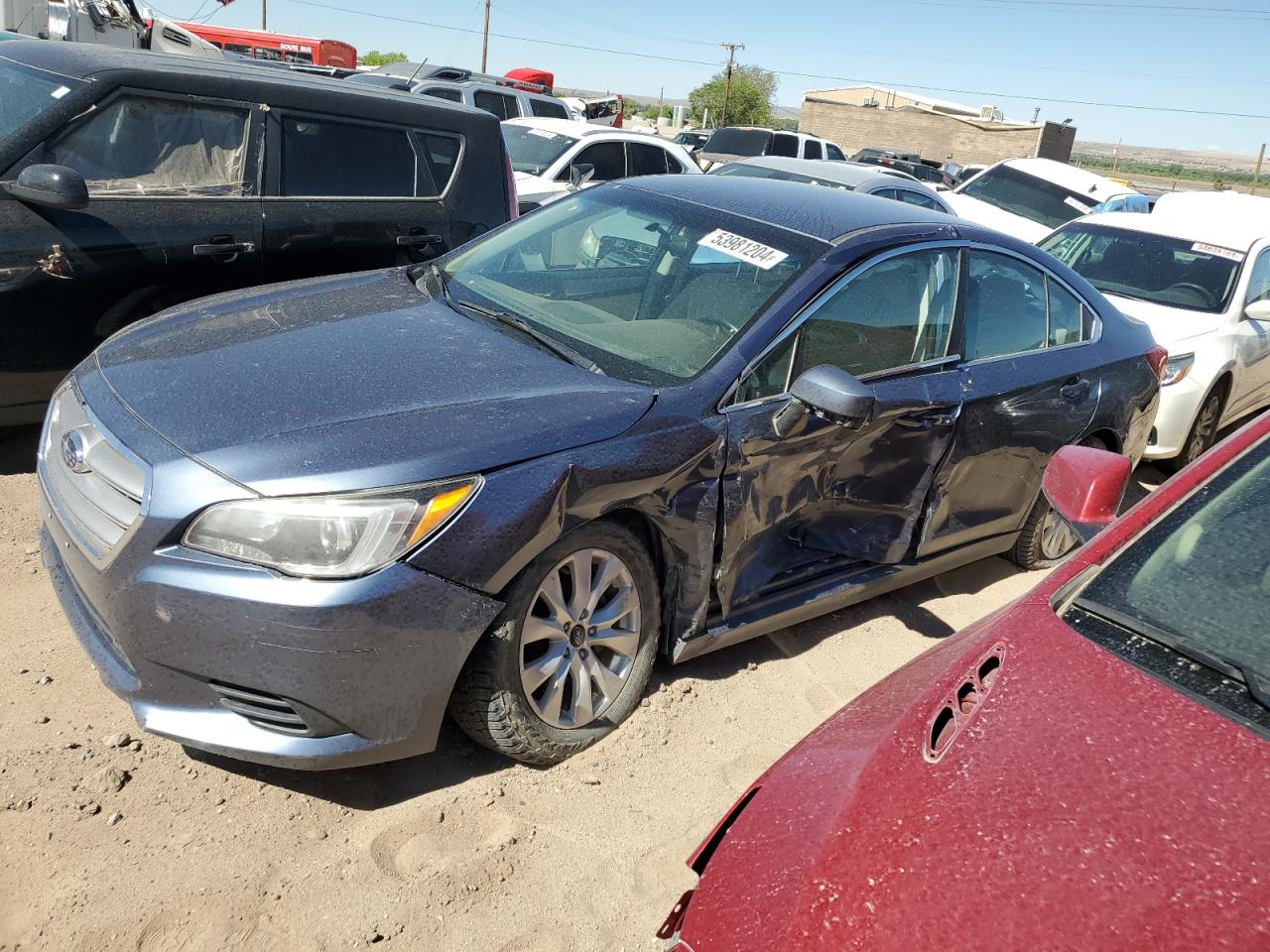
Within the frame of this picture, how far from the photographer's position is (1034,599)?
209 cm

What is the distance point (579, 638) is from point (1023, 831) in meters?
1.69

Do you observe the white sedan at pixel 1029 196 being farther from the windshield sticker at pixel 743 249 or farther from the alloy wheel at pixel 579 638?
the alloy wheel at pixel 579 638

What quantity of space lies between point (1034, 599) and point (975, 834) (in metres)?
0.71

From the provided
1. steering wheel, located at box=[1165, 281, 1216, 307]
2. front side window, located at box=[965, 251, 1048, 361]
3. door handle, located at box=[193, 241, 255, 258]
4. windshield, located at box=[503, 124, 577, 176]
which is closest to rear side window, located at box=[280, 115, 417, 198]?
door handle, located at box=[193, 241, 255, 258]

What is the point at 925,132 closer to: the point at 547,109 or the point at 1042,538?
the point at 547,109

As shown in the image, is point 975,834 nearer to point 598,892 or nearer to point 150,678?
point 598,892

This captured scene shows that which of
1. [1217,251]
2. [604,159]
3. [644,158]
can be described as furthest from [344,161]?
[644,158]

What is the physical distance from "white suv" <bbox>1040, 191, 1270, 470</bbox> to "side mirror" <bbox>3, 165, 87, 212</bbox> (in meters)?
5.71

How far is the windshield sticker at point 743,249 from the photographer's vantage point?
3592mm

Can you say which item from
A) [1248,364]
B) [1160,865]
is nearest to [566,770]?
[1160,865]

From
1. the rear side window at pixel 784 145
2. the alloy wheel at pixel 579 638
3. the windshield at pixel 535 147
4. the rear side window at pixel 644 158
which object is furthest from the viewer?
the rear side window at pixel 784 145

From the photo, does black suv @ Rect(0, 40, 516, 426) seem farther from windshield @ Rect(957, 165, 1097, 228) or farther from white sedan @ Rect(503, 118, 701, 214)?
windshield @ Rect(957, 165, 1097, 228)

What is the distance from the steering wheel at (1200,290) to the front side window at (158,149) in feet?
20.5

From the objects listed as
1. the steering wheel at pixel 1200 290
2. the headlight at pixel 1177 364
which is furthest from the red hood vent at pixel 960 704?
the steering wheel at pixel 1200 290
